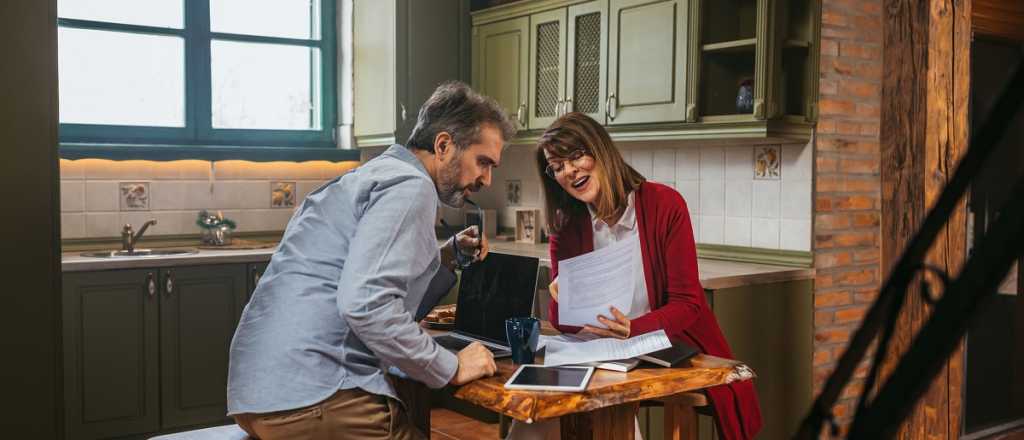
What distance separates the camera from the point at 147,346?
4.28 metres

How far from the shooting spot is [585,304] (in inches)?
94.3

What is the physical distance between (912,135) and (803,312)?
0.94 metres

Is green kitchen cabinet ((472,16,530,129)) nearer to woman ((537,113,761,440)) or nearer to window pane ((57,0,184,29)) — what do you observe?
window pane ((57,0,184,29))

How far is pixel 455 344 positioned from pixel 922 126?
191 cm

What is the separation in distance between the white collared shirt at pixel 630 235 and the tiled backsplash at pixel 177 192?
2827mm

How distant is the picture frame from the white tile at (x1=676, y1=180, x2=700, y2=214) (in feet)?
3.13

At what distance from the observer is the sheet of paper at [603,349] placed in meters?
2.13

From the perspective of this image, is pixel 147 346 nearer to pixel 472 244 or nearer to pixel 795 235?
pixel 472 244

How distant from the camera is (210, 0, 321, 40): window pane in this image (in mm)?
5172

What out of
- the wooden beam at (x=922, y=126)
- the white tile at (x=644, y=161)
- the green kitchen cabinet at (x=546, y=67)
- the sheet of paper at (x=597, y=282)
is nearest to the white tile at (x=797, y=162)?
the wooden beam at (x=922, y=126)

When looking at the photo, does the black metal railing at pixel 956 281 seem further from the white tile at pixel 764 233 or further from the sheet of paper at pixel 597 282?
the white tile at pixel 764 233

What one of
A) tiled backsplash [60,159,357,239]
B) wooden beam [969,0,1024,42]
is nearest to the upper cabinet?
wooden beam [969,0,1024,42]

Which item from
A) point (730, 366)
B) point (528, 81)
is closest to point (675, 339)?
point (730, 366)

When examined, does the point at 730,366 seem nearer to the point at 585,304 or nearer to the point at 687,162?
the point at 585,304
